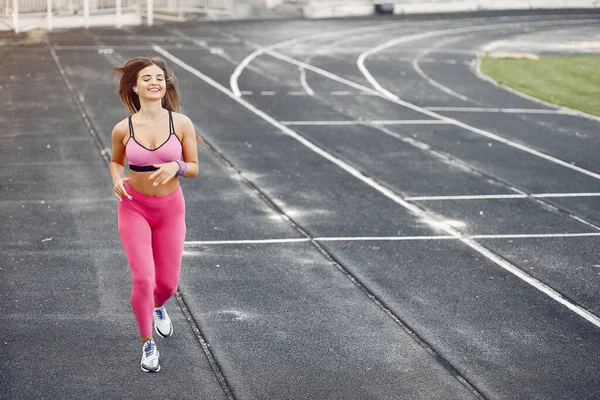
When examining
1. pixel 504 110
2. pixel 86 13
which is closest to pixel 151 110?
pixel 504 110

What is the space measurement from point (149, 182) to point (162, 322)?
133 cm

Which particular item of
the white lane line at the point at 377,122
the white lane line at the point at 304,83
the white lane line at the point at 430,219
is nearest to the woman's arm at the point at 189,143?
the white lane line at the point at 430,219

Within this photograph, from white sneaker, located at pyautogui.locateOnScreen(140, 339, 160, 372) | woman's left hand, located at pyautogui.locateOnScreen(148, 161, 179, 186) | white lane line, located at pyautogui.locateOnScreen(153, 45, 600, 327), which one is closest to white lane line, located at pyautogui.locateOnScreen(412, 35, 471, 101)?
white lane line, located at pyautogui.locateOnScreen(153, 45, 600, 327)

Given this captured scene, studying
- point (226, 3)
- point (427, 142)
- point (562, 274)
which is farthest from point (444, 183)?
point (226, 3)

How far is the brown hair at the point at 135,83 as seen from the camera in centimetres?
810

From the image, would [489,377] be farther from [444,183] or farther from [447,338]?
[444,183]

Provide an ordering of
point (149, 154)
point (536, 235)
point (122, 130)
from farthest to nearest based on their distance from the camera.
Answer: point (536, 235)
point (122, 130)
point (149, 154)

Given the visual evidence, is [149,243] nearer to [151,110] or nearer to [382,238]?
[151,110]

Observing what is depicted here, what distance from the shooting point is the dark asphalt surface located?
8086mm

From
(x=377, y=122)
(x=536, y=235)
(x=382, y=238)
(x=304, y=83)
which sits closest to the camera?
(x=382, y=238)

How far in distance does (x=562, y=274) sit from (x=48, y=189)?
7096mm

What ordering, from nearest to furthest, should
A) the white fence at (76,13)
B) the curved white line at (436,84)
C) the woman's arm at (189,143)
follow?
the woman's arm at (189,143) < the curved white line at (436,84) < the white fence at (76,13)

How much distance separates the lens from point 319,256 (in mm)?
11531

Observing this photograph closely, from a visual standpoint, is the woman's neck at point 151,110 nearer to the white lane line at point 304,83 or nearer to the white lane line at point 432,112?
the white lane line at point 432,112
